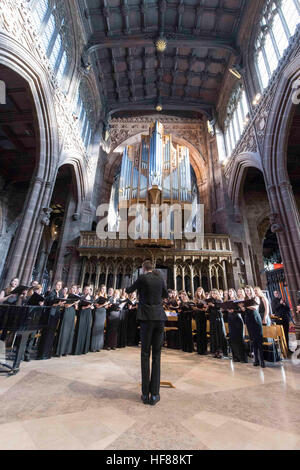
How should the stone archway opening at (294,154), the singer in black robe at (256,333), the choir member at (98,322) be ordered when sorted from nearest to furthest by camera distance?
the singer in black robe at (256,333) < the choir member at (98,322) < the stone archway opening at (294,154)

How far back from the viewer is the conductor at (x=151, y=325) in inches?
92.1

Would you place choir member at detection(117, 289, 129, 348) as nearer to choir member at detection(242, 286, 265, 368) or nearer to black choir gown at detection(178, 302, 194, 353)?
black choir gown at detection(178, 302, 194, 353)

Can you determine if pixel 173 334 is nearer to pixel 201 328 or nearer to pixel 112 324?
pixel 201 328

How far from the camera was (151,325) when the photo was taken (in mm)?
2529

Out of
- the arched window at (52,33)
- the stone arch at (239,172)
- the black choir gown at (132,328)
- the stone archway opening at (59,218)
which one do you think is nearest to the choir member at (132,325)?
A: the black choir gown at (132,328)

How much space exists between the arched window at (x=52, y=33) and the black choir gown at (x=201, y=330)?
1157cm

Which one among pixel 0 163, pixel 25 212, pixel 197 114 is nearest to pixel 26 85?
pixel 25 212

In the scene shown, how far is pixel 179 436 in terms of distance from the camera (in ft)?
5.32

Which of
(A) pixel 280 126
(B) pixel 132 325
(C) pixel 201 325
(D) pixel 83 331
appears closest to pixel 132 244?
(B) pixel 132 325

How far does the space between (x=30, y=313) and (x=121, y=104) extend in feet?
58.6

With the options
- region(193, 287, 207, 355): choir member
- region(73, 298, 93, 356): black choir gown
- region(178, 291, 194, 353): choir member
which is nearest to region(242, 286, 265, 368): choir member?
region(193, 287, 207, 355): choir member

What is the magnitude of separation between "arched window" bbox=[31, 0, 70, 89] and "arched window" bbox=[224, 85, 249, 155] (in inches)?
388

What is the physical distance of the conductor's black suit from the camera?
236 centimetres

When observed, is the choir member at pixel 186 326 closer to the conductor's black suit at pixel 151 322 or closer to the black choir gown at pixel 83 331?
the black choir gown at pixel 83 331
